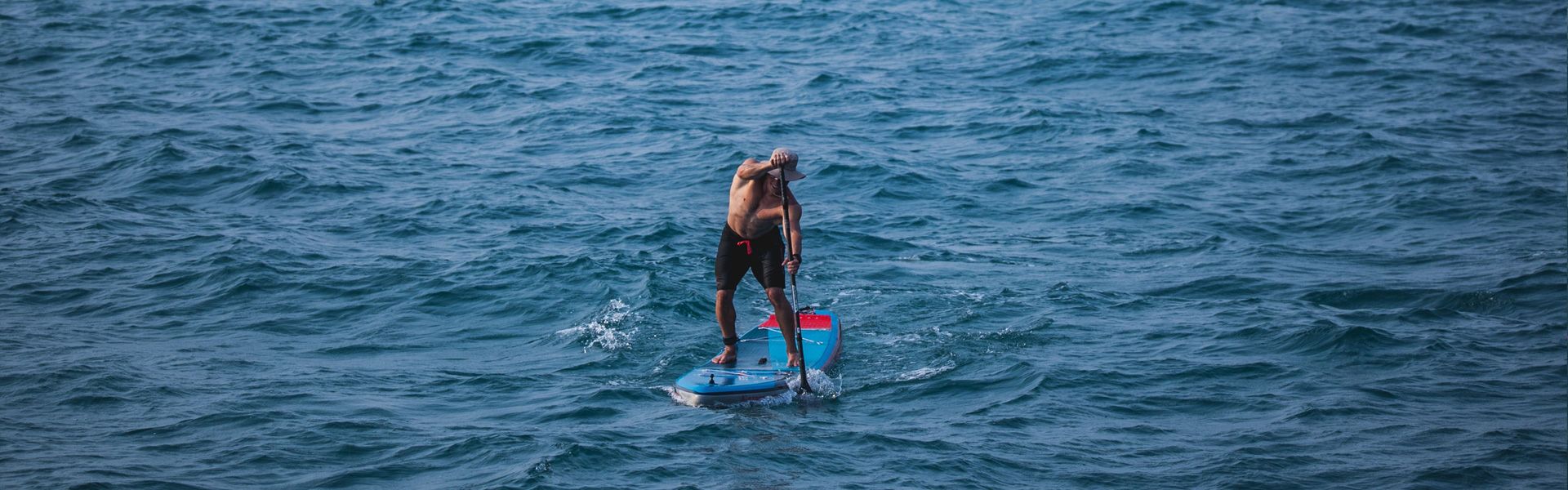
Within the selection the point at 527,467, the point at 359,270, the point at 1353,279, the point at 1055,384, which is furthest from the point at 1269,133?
the point at 527,467

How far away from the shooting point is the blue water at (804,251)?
9.45 meters

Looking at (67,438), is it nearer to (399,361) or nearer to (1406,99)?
(399,361)

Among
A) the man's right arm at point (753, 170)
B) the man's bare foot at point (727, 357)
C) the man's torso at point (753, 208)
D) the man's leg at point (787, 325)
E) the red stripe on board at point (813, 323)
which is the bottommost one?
the red stripe on board at point (813, 323)

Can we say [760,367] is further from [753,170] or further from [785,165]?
[785,165]

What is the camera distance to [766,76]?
76.4 ft

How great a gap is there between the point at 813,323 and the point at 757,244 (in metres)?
1.38

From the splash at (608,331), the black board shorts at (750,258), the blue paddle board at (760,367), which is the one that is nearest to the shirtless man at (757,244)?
the black board shorts at (750,258)

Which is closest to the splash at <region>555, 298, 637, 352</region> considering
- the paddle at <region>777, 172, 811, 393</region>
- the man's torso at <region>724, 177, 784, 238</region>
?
the paddle at <region>777, 172, 811, 393</region>

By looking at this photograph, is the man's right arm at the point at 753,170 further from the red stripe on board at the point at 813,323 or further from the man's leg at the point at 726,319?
the red stripe on board at the point at 813,323

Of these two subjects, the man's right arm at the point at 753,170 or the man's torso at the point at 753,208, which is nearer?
the man's right arm at the point at 753,170

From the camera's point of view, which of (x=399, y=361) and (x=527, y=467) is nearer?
(x=527, y=467)

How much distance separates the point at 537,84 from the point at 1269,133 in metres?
11.1

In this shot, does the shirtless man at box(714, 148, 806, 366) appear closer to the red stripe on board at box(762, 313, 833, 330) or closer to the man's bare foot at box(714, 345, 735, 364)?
the man's bare foot at box(714, 345, 735, 364)

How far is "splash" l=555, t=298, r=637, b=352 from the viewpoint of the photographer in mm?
11648
